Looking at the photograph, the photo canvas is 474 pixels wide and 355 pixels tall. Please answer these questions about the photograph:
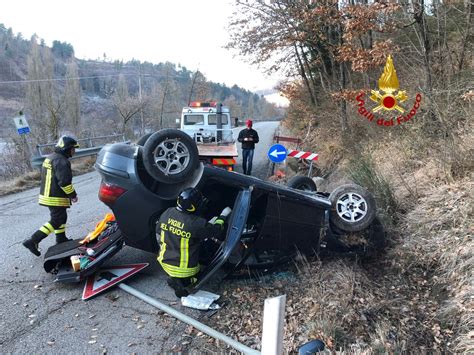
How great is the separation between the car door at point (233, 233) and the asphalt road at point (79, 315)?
392mm

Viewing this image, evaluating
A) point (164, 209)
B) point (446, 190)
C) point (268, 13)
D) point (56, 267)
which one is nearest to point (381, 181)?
point (446, 190)

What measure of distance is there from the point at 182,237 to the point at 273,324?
206 centimetres

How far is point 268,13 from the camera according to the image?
37.9ft

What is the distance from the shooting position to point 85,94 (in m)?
103

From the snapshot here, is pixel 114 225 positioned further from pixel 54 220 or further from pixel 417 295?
pixel 417 295

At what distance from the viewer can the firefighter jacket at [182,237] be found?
12.3 ft

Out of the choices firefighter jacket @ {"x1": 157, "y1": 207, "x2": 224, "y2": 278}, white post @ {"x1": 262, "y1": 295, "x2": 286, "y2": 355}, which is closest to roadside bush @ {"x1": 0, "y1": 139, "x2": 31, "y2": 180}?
firefighter jacket @ {"x1": 157, "y1": 207, "x2": 224, "y2": 278}

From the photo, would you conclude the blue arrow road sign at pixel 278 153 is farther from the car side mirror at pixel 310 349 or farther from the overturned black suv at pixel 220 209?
the car side mirror at pixel 310 349

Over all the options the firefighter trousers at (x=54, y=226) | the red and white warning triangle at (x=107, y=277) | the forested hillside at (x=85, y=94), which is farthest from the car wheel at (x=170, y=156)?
the forested hillside at (x=85, y=94)

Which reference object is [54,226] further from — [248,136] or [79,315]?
[248,136]

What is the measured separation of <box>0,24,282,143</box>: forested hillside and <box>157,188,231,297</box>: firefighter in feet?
72.6

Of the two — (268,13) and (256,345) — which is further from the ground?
(268,13)

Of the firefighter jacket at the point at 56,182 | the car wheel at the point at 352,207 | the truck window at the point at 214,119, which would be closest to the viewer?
the car wheel at the point at 352,207

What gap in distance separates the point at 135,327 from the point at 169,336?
0.37 meters
